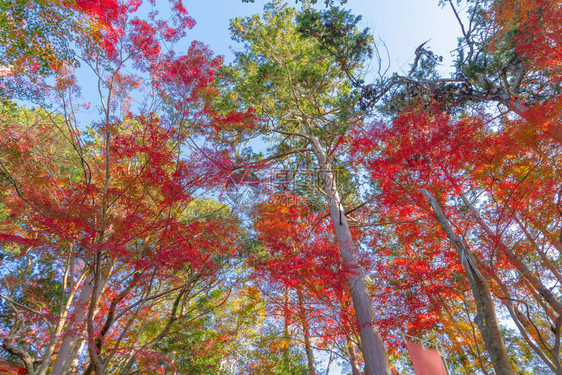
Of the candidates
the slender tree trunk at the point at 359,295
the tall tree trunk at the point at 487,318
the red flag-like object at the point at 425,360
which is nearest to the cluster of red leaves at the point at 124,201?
the slender tree trunk at the point at 359,295

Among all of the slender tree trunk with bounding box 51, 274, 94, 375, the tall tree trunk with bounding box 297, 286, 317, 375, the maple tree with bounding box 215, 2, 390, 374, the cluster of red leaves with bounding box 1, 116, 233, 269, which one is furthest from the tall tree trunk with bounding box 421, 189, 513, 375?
the slender tree trunk with bounding box 51, 274, 94, 375

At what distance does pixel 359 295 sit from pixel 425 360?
165 cm

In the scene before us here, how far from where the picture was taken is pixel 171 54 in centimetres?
702

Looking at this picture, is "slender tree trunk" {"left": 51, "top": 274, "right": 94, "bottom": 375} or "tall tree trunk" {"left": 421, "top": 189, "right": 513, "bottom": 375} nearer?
"tall tree trunk" {"left": 421, "top": 189, "right": 513, "bottom": 375}

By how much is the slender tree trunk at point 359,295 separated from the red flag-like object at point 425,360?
0.63m

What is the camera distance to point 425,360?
16.6ft

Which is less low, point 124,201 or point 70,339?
point 124,201

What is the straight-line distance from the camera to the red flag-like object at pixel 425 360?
194 inches

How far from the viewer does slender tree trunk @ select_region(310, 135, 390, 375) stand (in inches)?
216

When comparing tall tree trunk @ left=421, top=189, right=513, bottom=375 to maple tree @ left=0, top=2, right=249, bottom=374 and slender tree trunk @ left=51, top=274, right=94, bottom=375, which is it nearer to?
→ maple tree @ left=0, top=2, right=249, bottom=374

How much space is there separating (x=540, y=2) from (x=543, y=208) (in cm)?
529

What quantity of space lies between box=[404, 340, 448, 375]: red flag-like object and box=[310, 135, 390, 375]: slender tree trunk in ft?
2.07

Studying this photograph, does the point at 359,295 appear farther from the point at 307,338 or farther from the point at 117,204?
the point at 117,204

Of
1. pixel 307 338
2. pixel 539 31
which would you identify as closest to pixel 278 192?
pixel 307 338
